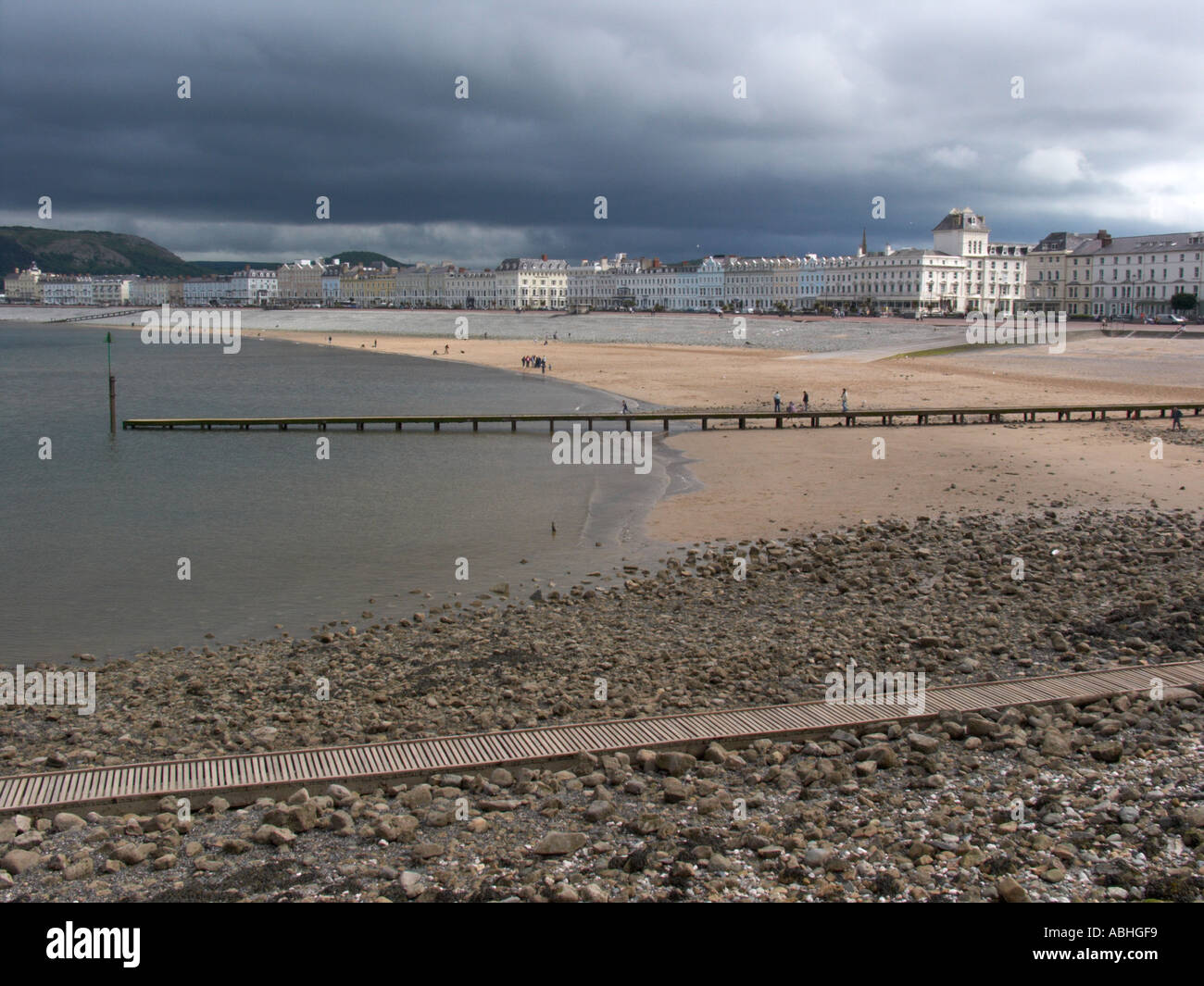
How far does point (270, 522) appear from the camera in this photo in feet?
76.1

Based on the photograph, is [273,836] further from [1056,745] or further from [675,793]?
[1056,745]

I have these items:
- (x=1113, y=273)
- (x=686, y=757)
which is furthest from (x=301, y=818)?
(x=1113, y=273)

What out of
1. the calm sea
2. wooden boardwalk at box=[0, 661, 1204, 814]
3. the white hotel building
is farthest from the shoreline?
the white hotel building

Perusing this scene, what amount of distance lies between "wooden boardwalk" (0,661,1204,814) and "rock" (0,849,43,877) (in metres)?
0.87

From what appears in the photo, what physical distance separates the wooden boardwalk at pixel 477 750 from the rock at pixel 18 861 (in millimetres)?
870

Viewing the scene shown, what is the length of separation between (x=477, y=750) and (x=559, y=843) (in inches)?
83.4

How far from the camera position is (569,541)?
2052cm

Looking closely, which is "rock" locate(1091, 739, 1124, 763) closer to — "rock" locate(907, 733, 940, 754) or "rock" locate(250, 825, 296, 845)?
"rock" locate(907, 733, 940, 754)

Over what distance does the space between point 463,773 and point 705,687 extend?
3.61 metres

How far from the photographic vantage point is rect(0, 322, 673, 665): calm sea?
16094 millimetres

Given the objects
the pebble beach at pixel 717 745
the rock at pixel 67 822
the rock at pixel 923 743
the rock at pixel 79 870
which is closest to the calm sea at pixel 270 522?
the pebble beach at pixel 717 745
